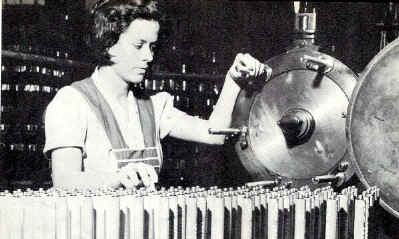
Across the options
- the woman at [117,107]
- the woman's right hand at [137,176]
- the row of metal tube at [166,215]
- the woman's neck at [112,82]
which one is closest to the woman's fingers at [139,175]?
the woman's right hand at [137,176]

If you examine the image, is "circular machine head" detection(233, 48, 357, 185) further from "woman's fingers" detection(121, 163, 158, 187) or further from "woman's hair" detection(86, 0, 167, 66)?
"woman's fingers" detection(121, 163, 158, 187)

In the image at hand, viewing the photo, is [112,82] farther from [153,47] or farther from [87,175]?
[87,175]

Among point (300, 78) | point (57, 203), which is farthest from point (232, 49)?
point (57, 203)

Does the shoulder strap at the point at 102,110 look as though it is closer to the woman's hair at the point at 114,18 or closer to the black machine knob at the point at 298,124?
the woman's hair at the point at 114,18

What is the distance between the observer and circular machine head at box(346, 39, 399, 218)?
5.64ft

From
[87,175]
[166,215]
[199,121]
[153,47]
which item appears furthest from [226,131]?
[166,215]

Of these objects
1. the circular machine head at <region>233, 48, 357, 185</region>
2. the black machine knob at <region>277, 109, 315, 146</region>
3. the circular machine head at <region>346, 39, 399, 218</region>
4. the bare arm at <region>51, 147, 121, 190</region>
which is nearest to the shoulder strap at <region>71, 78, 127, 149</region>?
the bare arm at <region>51, 147, 121, 190</region>

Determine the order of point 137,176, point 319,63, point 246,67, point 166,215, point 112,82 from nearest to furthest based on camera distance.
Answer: point 166,215 → point 137,176 → point 246,67 → point 319,63 → point 112,82

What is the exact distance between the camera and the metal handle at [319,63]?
2.00 meters

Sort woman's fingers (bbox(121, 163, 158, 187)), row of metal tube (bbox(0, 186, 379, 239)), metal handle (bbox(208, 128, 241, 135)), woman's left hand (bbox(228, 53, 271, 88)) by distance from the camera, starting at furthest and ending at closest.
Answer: metal handle (bbox(208, 128, 241, 135)) < woman's left hand (bbox(228, 53, 271, 88)) < woman's fingers (bbox(121, 163, 158, 187)) < row of metal tube (bbox(0, 186, 379, 239))

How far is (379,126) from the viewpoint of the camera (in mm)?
1752

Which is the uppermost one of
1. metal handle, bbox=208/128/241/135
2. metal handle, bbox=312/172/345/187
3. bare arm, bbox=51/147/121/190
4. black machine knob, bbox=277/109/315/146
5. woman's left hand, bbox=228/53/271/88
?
woman's left hand, bbox=228/53/271/88

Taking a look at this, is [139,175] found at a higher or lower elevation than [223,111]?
lower

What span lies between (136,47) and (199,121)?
40 centimetres
